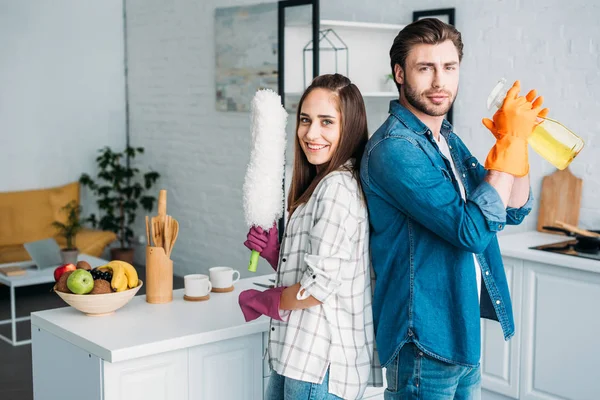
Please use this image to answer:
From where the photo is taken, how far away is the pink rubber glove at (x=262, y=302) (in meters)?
1.81

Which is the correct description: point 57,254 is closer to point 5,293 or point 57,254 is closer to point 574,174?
point 5,293

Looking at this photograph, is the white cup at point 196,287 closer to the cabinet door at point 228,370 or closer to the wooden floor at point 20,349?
the cabinet door at point 228,370

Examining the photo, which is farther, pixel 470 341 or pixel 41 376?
pixel 41 376

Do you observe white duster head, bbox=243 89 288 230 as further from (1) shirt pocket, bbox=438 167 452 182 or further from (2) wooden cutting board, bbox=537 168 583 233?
(2) wooden cutting board, bbox=537 168 583 233

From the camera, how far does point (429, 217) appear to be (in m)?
1.61

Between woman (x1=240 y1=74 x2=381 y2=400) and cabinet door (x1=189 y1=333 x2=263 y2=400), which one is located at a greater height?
woman (x1=240 y1=74 x2=381 y2=400)

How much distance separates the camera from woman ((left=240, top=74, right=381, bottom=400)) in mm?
1732

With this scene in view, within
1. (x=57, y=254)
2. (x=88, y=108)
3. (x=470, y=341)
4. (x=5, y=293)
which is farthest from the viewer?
(x=88, y=108)

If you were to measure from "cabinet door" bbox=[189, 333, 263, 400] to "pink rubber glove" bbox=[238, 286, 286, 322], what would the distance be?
34cm

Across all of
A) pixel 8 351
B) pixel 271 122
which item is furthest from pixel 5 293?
pixel 271 122

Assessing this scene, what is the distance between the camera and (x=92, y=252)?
6.11 m

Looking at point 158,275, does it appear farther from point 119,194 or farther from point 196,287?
point 119,194

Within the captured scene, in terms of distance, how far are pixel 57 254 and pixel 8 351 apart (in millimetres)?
748

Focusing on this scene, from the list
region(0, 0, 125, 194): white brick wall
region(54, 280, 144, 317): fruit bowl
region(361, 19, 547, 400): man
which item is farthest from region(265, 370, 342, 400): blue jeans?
region(0, 0, 125, 194): white brick wall
